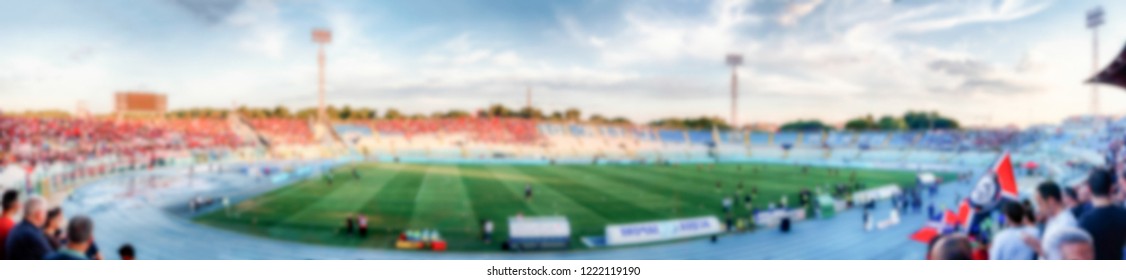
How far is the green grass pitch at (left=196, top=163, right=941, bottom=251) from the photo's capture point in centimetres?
726

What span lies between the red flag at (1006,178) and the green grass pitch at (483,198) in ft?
14.4

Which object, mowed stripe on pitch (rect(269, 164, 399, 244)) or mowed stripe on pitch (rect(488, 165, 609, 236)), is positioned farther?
mowed stripe on pitch (rect(488, 165, 609, 236))

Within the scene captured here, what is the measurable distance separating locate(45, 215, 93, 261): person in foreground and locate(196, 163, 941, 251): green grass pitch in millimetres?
4030

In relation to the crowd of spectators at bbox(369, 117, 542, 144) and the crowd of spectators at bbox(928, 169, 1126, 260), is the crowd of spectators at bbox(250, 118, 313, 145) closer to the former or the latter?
the crowd of spectators at bbox(369, 117, 542, 144)

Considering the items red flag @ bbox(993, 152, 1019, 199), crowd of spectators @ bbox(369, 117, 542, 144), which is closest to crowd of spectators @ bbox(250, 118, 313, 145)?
crowd of spectators @ bbox(369, 117, 542, 144)

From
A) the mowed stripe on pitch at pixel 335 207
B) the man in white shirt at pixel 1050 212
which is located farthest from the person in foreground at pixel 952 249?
the mowed stripe on pitch at pixel 335 207

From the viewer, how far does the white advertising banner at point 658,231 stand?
264 inches

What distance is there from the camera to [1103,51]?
439 cm

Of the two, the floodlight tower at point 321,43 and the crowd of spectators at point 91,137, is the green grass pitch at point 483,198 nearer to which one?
the crowd of spectators at point 91,137

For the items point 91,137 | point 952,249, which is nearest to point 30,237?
point 952,249

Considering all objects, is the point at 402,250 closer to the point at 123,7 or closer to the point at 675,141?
the point at 123,7

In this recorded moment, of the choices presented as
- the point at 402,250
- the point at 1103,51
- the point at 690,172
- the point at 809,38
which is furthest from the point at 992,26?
the point at 690,172

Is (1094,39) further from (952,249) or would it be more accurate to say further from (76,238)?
(76,238)

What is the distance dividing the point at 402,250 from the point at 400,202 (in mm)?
3441
